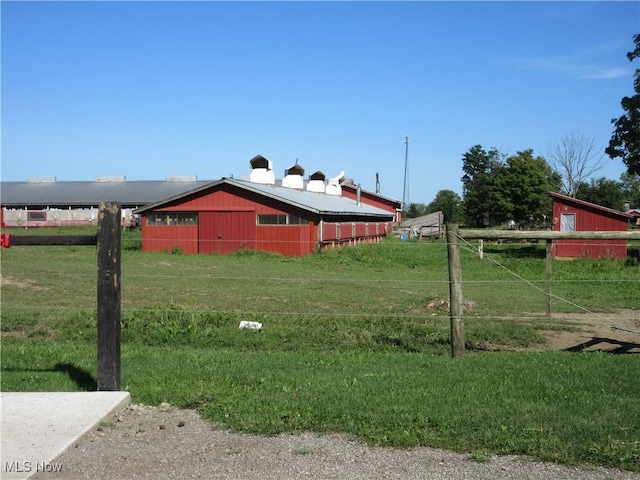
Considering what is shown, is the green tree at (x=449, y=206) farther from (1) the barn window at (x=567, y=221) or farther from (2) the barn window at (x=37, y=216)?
(1) the barn window at (x=567, y=221)

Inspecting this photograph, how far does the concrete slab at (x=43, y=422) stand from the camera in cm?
490

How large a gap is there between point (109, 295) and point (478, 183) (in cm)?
9906

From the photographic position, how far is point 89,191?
77.9 meters

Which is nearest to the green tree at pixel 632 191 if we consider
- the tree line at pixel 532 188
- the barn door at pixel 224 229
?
the tree line at pixel 532 188

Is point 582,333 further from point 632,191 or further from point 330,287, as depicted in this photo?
point 632,191

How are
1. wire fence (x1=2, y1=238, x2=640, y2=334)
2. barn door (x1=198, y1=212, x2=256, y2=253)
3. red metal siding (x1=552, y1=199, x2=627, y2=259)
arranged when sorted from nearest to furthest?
wire fence (x1=2, y1=238, x2=640, y2=334), red metal siding (x1=552, y1=199, x2=627, y2=259), barn door (x1=198, y1=212, x2=256, y2=253)

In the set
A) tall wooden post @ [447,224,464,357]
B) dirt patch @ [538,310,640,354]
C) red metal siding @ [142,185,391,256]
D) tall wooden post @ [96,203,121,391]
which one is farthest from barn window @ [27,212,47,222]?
tall wooden post @ [96,203,121,391]

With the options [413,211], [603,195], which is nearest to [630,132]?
[603,195]

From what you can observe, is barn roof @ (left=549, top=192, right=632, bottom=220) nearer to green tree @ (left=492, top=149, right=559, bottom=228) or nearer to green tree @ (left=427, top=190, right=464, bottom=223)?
green tree @ (left=492, top=149, right=559, bottom=228)

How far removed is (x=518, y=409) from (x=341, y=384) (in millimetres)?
1844

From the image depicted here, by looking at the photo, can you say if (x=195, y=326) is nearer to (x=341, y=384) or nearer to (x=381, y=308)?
(x=341, y=384)

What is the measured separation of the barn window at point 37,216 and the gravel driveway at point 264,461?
74337mm

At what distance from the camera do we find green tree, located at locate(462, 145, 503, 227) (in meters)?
91.1

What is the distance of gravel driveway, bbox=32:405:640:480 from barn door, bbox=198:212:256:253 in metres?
32.4
